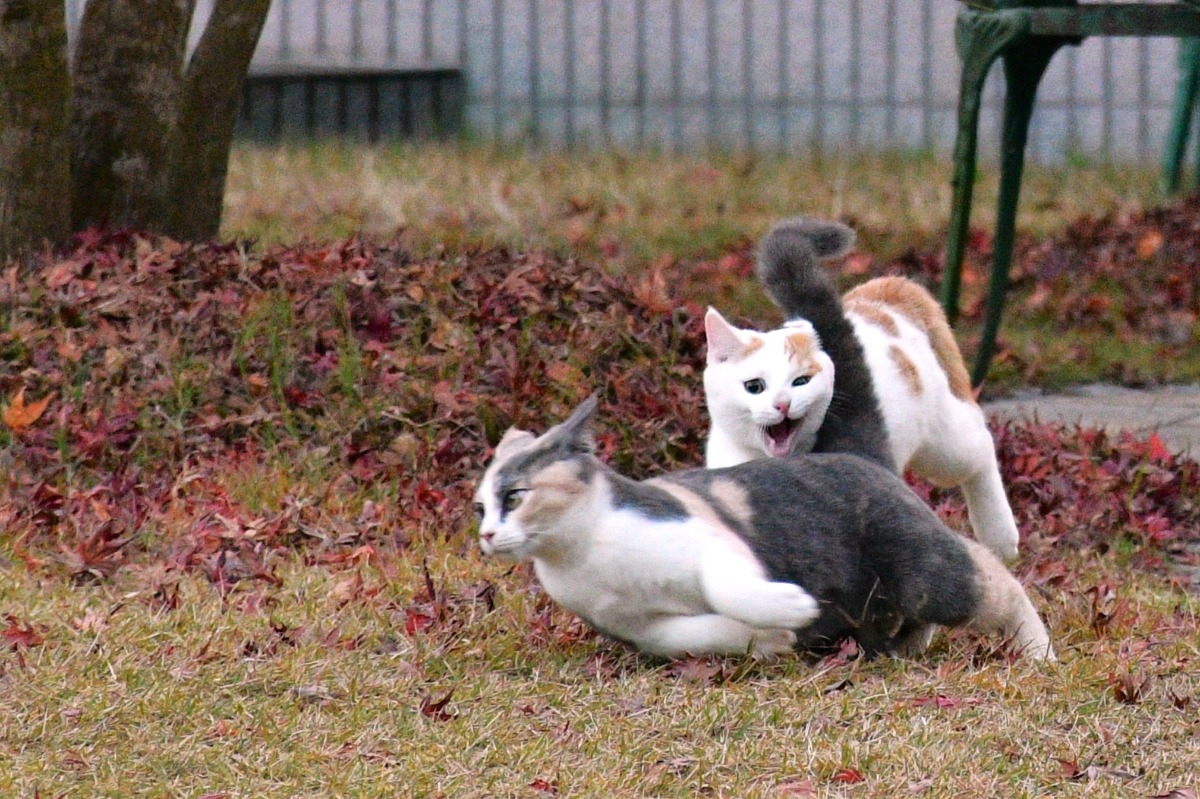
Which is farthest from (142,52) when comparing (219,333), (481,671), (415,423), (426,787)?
(426,787)

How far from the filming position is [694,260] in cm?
745

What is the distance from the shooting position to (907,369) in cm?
369

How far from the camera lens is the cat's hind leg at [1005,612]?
318 cm

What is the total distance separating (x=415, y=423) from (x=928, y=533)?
179cm

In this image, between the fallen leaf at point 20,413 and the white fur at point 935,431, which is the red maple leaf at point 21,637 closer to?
the fallen leaf at point 20,413

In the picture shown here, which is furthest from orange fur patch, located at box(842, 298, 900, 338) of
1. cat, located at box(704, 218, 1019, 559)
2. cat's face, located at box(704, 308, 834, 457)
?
cat's face, located at box(704, 308, 834, 457)

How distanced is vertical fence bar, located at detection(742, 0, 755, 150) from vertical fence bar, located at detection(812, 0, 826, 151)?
0.32 meters

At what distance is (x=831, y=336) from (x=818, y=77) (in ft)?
19.8

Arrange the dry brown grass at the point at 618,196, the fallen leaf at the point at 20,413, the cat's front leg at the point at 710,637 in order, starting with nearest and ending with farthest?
1. the cat's front leg at the point at 710,637
2. the fallen leaf at the point at 20,413
3. the dry brown grass at the point at 618,196

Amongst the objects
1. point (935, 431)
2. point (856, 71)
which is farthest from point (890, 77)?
point (935, 431)

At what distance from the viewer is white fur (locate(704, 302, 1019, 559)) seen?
11.1ft

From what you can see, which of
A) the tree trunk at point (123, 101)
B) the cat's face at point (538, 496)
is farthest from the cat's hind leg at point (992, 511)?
the tree trunk at point (123, 101)

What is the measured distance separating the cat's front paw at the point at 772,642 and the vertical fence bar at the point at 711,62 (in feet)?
21.7

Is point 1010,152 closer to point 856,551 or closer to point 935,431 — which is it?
point 935,431
